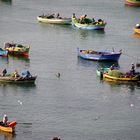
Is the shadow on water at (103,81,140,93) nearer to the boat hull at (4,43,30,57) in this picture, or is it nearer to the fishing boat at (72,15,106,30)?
the boat hull at (4,43,30,57)

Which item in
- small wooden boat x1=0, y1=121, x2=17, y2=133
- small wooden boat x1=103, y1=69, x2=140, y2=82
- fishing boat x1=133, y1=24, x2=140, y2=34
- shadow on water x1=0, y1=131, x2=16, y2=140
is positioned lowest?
shadow on water x1=0, y1=131, x2=16, y2=140

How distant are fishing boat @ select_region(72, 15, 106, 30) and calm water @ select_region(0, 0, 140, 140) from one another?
0.97 metres

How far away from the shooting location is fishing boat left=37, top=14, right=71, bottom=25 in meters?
136

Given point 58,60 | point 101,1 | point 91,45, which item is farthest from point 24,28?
point 101,1

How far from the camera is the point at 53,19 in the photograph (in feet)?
449

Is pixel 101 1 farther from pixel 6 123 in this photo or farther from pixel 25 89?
pixel 6 123

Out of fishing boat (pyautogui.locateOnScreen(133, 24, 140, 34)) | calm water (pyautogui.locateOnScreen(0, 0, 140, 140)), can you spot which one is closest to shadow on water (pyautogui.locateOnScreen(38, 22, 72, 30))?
calm water (pyautogui.locateOnScreen(0, 0, 140, 140))

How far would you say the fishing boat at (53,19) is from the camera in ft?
447

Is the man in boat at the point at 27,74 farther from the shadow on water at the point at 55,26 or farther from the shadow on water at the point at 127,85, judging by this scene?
the shadow on water at the point at 55,26

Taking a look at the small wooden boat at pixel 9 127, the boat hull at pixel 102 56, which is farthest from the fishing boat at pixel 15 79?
the small wooden boat at pixel 9 127

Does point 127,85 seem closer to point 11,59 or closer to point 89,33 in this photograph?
point 11,59

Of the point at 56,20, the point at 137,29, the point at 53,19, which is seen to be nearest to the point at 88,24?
the point at 56,20

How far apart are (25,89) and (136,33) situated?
38.3 m

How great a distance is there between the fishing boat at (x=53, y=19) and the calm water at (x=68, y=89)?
4.08ft
